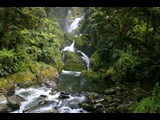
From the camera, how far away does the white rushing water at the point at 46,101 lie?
9.20m

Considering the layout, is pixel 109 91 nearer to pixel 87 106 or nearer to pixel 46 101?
pixel 87 106

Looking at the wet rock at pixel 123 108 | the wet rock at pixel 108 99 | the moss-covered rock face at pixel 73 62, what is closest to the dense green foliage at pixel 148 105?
the wet rock at pixel 123 108

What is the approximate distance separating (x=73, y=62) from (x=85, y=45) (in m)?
2.18

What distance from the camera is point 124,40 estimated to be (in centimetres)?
930

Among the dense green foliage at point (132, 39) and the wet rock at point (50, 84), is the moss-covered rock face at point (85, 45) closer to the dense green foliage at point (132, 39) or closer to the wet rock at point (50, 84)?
the dense green foliage at point (132, 39)

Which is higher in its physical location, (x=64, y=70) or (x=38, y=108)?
(x=64, y=70)

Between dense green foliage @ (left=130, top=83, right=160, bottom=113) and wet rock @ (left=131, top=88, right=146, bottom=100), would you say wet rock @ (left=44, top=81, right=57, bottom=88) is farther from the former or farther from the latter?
dense green foliage @ (left=130, top=83, right=160, bottom=113)

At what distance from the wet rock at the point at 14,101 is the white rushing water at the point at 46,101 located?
0.15 m

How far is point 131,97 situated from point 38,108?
321cm

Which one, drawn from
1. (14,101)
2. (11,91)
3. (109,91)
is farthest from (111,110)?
(11,91)
